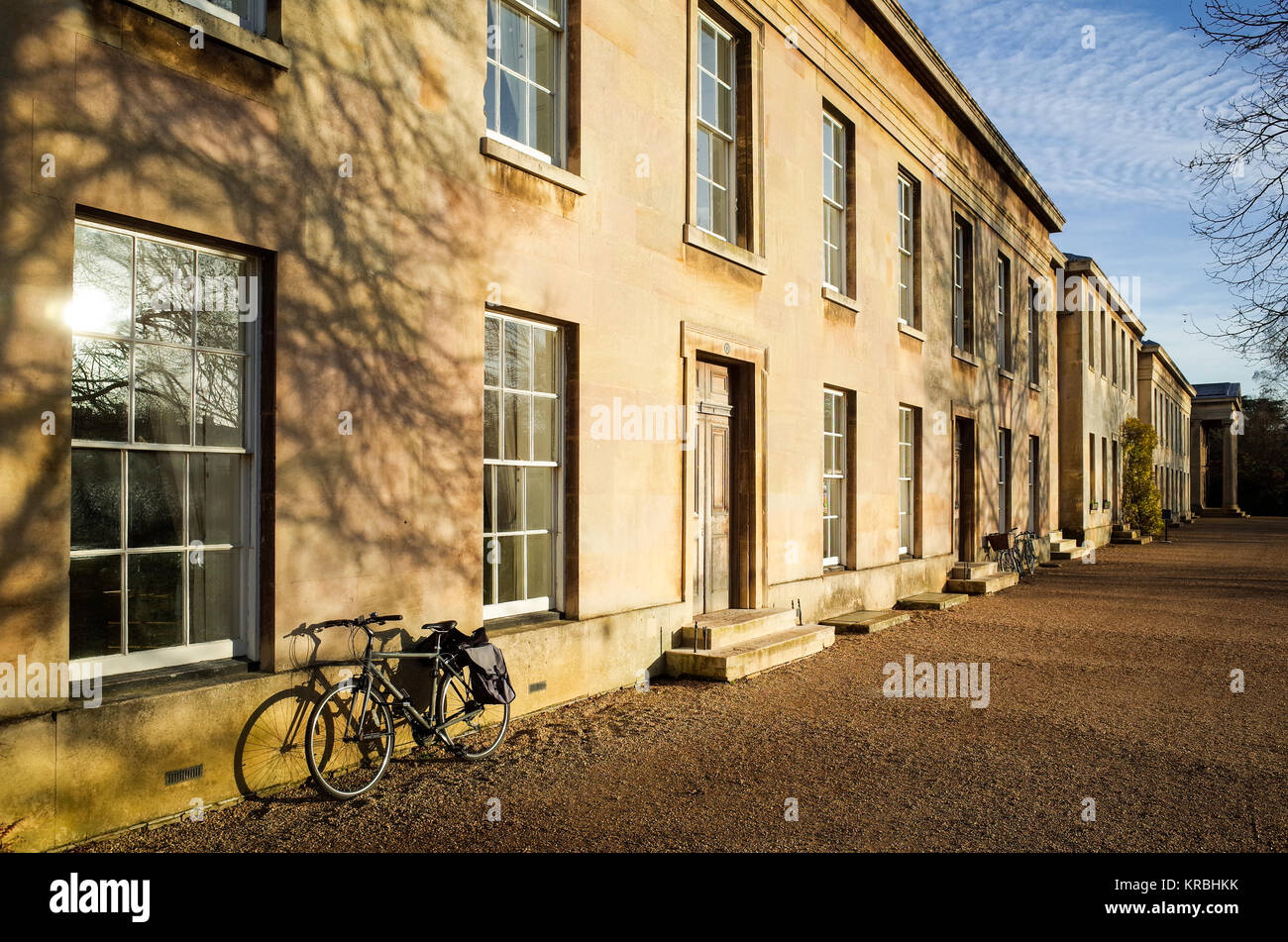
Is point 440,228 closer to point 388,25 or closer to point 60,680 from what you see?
point 388,25

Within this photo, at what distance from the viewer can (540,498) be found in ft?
24.9

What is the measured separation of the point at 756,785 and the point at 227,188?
15.1 ft

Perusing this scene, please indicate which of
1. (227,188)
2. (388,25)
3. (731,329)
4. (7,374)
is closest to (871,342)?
(731,329)

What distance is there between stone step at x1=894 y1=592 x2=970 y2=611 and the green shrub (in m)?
21.2

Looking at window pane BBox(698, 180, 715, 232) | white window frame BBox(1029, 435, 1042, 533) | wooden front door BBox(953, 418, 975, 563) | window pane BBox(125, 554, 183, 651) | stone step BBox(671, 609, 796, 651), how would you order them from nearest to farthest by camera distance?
window pane BBox(125, 554, 183, 651) → stone step BBox(671, 609, 796, 651) → window pane BBox(698, 180, 715, 232) → wooden front door BBox(953, 418, 975, 563) → white window frame BBox(1029, 435, 1042, 533)

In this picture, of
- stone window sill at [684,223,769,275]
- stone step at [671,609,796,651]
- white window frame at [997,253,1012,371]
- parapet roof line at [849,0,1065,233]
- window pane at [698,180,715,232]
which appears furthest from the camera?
white window frame at [997,253,1012,371]

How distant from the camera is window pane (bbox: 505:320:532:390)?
23.8 ft

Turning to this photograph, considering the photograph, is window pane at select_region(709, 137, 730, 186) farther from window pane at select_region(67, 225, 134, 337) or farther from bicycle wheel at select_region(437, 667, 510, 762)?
window pane at select_region(67, 225, 134, 337)

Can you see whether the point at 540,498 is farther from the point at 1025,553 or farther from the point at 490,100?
the point at 1025,553

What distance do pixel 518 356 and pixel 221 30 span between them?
3106 millimetres

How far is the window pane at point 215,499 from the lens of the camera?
5.09 m

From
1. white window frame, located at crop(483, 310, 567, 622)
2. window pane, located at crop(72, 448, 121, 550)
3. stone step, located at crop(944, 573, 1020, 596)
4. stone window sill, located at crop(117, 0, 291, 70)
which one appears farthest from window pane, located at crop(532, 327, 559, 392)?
stone step, located at crop(944, 573, 1020, 596)

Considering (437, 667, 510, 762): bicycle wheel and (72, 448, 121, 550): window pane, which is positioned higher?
(72, 448, 121, 550): window pane

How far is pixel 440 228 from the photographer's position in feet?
21.0
